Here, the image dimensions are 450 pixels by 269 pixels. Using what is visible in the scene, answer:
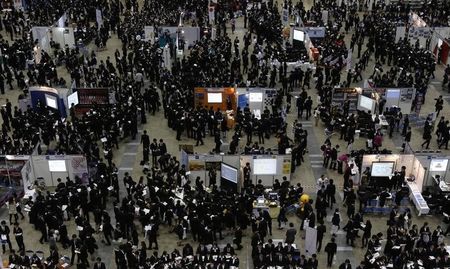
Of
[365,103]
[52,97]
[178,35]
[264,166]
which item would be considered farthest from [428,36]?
[52,97]

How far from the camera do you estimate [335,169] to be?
2698 cm

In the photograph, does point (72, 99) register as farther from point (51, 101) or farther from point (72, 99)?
point (51, 101)

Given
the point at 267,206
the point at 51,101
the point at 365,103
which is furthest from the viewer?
the point at 365,103

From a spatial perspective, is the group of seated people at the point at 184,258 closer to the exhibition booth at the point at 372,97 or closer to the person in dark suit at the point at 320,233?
the person in dark suit at the point at 320,233

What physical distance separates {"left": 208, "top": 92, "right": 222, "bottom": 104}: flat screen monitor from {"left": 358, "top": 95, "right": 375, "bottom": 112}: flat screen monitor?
23.6ft

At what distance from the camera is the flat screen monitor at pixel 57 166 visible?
2503 cm

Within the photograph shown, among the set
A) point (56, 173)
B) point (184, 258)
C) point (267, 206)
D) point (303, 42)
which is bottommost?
point (184, 258)

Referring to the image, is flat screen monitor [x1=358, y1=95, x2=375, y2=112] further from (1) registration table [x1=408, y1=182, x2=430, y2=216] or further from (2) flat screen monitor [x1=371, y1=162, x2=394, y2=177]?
(1) registration table [x1=408, y1=182, x2=430, y2=216]

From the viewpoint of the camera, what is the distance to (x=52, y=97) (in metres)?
30.2

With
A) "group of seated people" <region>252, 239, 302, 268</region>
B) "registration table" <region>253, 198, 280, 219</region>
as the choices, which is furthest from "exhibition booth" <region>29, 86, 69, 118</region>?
"group of seated people" <region>252, 239, 302, 268</region>

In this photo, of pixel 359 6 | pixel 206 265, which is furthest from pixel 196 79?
pixel 359 6

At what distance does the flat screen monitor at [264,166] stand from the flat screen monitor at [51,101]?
11429 millimetres

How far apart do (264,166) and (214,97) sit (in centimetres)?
716

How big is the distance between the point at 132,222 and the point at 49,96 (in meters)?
11.3
